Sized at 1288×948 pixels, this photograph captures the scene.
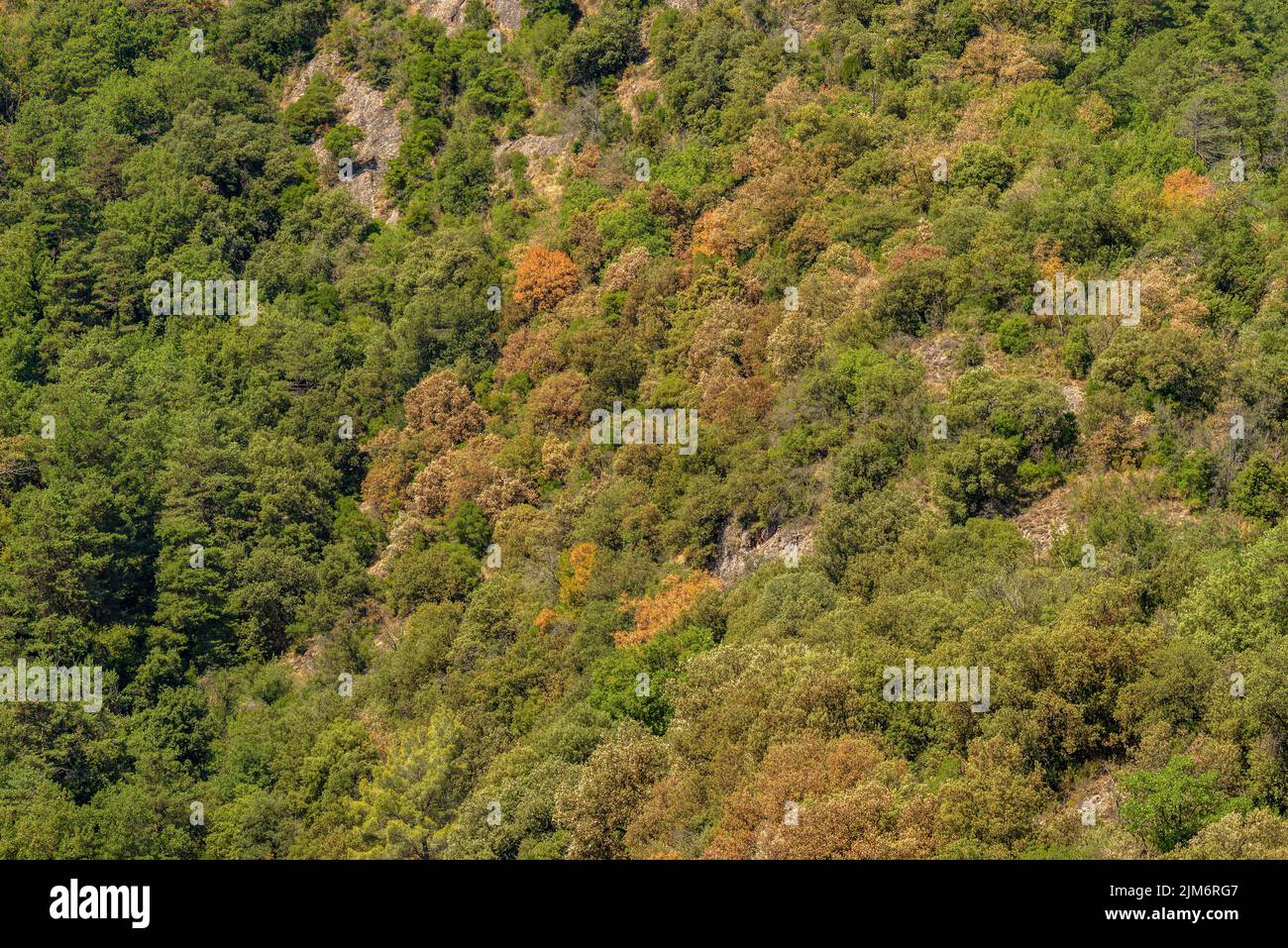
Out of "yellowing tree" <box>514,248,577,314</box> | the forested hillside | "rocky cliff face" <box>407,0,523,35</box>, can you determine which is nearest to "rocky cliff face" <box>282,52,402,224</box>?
the forested hillside

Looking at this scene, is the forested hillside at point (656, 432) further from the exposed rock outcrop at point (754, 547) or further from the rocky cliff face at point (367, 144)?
the rocky cliff face at point (367, 144)

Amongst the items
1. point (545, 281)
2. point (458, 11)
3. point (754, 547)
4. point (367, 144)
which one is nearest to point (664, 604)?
point (754, 547)

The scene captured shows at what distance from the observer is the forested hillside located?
54.1 m

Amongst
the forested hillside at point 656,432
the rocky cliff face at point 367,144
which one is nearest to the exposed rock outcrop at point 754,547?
the forested hillside at point 656,432

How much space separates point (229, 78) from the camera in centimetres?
12488

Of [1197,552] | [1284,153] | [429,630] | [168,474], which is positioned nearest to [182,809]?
[429,630]

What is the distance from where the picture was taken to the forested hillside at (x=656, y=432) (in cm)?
5412

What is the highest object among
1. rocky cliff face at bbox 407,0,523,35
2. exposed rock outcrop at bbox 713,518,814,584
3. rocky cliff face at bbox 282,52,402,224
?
rocky cliff face at bbox 407,0,523,35

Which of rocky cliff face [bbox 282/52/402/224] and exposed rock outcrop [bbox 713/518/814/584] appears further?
rocky cliff face [bbox 282/52/402/224]

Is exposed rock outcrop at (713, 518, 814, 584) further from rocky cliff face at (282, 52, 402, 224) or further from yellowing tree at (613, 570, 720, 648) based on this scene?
rocky cliff face at (282, 52, 402, 224)

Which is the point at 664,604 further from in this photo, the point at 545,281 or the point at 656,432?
the point at 545,281

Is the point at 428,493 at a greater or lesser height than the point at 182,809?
greater
